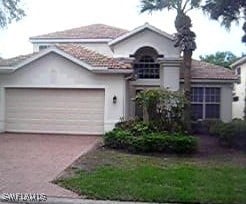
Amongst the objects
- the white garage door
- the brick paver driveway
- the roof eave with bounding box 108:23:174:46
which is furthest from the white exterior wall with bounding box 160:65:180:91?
the brick paver driveway

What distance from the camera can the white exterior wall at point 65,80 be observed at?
21797 millimetres

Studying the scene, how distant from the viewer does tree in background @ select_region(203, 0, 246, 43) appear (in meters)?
18.0

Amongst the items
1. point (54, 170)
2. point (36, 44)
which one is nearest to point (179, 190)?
point (54, 170)

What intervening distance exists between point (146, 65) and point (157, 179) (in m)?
17.1

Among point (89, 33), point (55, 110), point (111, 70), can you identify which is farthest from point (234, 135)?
point (89, 33)

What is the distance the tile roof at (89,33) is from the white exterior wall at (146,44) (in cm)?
478

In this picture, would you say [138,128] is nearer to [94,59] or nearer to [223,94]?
[94,59]

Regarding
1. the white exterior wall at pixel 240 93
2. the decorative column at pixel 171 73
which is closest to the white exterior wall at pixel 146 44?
the decorative column at pixel 171 73

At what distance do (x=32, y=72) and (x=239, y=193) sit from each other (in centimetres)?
1490

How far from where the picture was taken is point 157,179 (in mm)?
10789

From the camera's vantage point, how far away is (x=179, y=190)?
31.9 feet

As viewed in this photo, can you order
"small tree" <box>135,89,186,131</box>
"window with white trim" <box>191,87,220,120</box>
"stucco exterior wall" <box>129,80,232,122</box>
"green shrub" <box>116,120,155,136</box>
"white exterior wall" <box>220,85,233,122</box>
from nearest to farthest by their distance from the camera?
"green shrub" <box>116,120,155,136</box>
"small tree" <box>135,89,186,131</box>
"stucco exterior wall" <box>129,80,232,122</box>
"white exterior wall" <box>220,85,233,122</box>
"window with white trim" <box>191,87,220,120</box>

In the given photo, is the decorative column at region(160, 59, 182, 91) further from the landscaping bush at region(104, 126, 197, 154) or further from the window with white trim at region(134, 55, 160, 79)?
the landscaping bush at region(104, 126, 197, 154)

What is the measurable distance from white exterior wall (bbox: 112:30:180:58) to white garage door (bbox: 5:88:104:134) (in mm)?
5193
